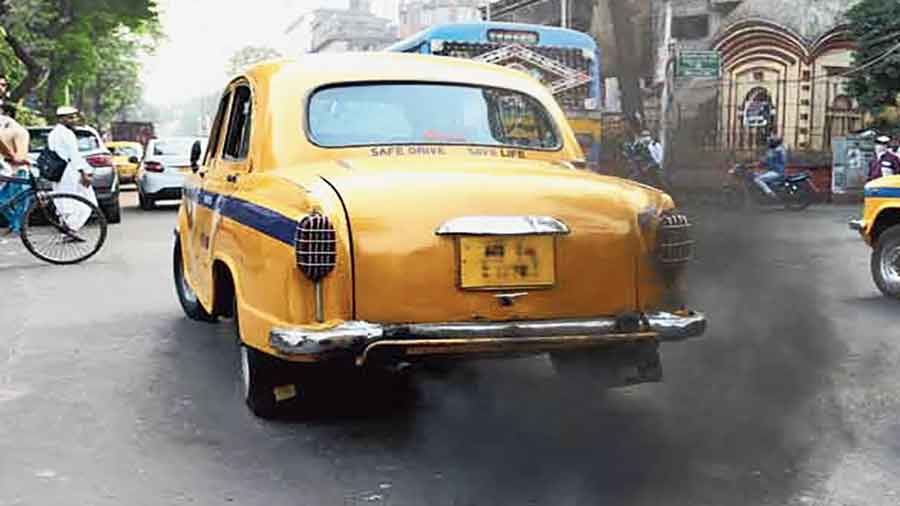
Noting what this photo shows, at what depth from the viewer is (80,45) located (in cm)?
2981

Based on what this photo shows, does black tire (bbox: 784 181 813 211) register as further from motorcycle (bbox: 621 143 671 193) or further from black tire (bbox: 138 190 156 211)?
black tire (bbox: 138 190 156 211)

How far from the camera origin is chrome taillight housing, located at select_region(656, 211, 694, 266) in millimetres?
4445

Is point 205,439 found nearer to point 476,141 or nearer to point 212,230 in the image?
point 212,230

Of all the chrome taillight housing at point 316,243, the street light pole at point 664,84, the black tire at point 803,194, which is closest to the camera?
the chrome taillight housing at point 316,243

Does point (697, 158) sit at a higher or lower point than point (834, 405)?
higher

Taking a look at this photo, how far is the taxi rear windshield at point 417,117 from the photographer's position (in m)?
5.15

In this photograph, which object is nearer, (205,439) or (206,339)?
(205,439)

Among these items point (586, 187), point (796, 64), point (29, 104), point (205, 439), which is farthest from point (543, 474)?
point (29, 104)

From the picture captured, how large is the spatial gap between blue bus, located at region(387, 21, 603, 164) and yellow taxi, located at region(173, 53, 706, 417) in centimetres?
902

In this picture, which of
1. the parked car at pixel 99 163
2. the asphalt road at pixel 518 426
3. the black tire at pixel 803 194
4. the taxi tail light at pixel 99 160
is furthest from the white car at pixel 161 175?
the asphalt road at pixel 518 426

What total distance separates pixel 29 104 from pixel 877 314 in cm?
3396

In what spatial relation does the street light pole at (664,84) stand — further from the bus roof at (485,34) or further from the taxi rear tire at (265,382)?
the bus roof at (485,34)

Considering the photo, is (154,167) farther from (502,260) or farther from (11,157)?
(502,260)

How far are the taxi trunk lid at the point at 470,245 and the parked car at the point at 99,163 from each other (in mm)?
11565
